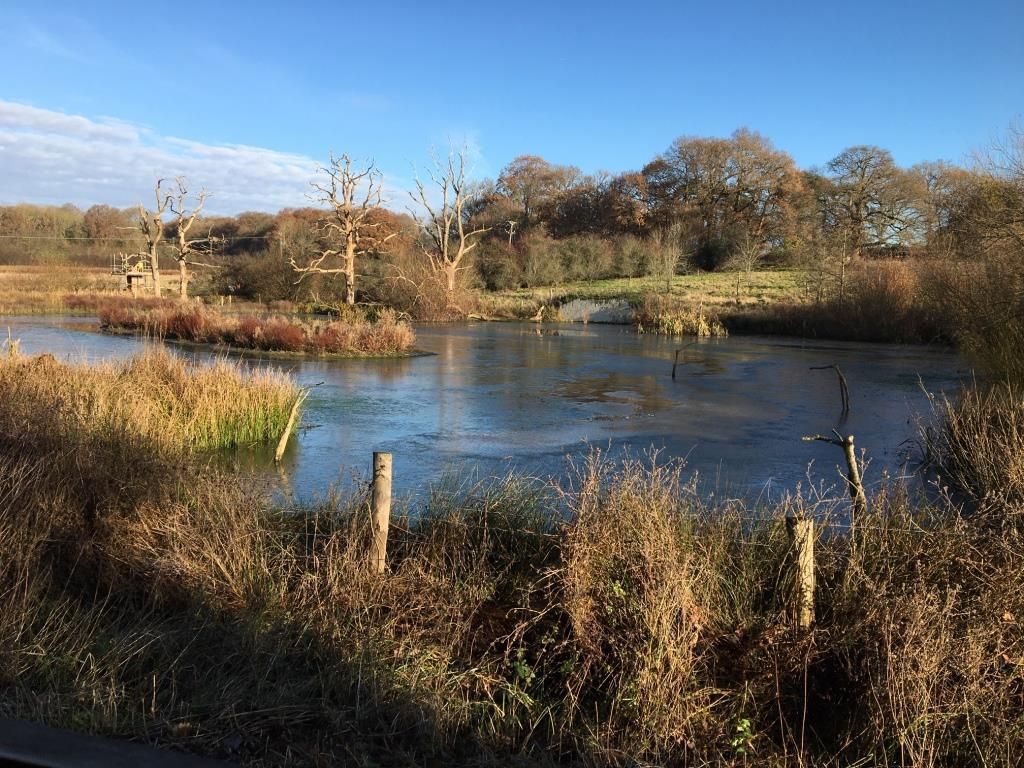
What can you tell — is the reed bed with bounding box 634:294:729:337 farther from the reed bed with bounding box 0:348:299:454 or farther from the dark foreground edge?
the dark foreground edge

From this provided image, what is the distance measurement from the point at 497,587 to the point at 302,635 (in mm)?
1114

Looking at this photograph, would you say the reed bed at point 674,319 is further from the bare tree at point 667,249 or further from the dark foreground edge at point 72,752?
the dark foreground edge at point 72,752

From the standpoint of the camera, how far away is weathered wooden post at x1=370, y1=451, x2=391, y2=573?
4293mm

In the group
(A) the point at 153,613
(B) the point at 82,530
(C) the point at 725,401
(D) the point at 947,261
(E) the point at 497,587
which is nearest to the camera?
(A) the point at 153,613

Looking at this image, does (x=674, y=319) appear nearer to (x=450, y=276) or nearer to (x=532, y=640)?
(x=450, y=276)

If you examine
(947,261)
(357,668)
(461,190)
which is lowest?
(357,668)

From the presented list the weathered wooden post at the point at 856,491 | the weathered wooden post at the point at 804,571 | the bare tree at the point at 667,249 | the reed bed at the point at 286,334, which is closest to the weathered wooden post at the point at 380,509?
the weathered wooden post at the point at 804,571

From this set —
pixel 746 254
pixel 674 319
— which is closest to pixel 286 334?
pixel 674 319

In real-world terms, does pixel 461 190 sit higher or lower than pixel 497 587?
higher

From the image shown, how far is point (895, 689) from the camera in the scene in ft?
10.5

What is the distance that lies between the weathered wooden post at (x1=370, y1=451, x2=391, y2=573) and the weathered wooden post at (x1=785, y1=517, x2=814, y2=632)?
2.09 metres

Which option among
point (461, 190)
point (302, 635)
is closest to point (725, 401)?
point (302, 635)

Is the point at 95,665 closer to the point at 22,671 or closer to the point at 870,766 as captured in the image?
the point at 22,671

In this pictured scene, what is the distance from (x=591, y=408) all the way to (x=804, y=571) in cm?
1054
